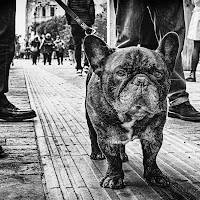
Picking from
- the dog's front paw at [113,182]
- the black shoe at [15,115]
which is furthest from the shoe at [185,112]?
the dog's front paw at [113,182]

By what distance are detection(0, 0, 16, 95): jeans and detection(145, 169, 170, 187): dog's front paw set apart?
7.29 feet

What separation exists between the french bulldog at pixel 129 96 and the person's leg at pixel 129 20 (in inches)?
59.4

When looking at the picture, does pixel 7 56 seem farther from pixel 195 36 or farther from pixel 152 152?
pixel 195 36

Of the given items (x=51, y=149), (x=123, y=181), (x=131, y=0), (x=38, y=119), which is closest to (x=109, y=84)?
(x=123, y=181)

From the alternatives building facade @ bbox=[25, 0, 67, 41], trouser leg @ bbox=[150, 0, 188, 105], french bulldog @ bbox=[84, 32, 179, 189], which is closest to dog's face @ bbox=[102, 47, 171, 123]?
french bulldog @ bbox=[84, 32, 179, 189]

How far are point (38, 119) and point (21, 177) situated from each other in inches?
73.3

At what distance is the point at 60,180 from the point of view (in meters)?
2.34

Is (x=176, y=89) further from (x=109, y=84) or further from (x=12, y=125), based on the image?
(x=109, y=84)

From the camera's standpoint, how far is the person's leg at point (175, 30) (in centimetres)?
401

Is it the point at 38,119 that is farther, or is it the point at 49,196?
the point at 38,119

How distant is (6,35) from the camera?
404 centimetres

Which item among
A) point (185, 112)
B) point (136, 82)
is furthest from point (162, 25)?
point (136, 82)

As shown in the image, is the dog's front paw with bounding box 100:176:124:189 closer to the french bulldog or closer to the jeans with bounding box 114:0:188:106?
the french bulldog

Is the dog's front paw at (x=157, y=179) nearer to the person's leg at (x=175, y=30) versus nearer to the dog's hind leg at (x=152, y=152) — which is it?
the dog's hind leg at (x=152, y=152)
